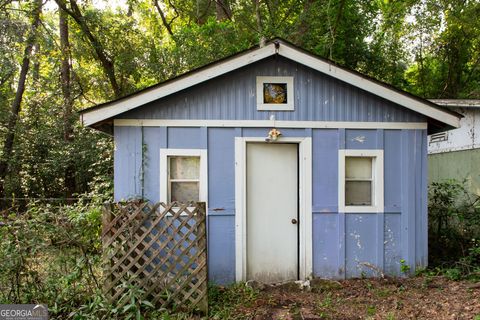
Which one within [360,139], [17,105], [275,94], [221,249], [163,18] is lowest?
[221,249]

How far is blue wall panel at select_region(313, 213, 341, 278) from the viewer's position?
19.6 ft

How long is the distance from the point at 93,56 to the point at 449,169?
1383 cm

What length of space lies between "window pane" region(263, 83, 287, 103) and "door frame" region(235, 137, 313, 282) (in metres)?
0.67

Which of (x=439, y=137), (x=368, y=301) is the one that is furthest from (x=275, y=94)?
(x=439, y=137)

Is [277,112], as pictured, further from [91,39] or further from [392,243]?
[91,39]

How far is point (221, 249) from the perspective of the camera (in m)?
5.81

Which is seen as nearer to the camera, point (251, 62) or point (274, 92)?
point (251, 62)

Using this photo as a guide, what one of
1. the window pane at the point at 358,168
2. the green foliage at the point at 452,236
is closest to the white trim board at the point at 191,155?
the window pane at the point at 358,168

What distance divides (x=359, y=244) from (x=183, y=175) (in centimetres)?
325

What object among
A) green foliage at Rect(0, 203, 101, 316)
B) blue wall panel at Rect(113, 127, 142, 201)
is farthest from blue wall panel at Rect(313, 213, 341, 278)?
green foliage at Rect(0, 203, 101, 316)

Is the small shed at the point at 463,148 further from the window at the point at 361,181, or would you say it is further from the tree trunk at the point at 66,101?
the tree trunk at the point at 66,101

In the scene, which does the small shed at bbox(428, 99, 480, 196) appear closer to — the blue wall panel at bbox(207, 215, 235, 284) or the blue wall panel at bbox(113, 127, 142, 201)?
the blue wall panel at bbox(207, 215, 235, 284)

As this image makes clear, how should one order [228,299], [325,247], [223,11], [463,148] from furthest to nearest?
[223,11] → [463,148] → [325,247] → [228,299]

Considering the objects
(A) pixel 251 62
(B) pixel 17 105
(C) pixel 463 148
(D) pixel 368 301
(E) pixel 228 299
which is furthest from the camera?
(B) pixel 17 105
